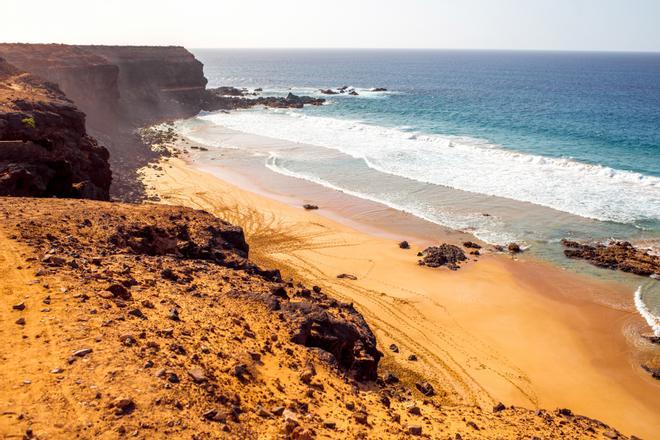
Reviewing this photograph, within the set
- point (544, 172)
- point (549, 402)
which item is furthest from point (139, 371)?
point (544, 172)

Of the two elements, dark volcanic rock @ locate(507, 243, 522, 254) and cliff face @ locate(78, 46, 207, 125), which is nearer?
dark volcanic rock @ locate(507, 243, 522, 254)

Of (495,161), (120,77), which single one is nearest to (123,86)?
(120,77)

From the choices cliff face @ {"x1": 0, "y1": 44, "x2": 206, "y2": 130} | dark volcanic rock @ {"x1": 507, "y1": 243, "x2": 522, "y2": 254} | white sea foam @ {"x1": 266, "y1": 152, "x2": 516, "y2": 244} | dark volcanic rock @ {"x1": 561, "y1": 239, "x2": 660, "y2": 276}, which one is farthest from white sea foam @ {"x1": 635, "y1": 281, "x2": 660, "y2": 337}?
cliff face @ {"x1": 0, "y1": 44, "x2": 206, "y2": 130}

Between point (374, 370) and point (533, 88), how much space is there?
102607 mm

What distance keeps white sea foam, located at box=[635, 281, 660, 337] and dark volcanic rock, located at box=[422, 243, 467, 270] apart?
6.87 meters

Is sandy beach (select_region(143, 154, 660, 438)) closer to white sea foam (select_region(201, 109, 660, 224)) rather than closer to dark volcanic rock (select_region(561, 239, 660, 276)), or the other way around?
dark volcanic rock (select_region(561, 239, 660, 276))

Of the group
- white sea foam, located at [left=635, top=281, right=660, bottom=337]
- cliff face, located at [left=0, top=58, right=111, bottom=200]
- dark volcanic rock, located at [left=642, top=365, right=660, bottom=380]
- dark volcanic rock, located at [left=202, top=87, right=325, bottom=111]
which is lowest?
dark volcanic rock, located at [left=642, top=365, right=660, bottom=380]

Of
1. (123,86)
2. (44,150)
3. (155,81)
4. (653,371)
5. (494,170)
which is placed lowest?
(653,371)

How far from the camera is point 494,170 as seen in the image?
35.8 metres

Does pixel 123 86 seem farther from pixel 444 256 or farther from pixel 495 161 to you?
pixel 444 256

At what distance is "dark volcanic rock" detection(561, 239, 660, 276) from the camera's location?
20.7m

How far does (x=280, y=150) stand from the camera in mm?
43125

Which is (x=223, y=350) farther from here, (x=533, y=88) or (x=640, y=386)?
(x=533, y=88)

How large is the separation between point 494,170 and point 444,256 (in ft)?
55.7
